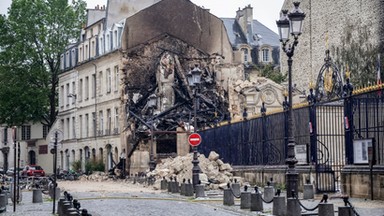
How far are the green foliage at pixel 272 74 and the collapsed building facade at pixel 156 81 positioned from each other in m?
6.62

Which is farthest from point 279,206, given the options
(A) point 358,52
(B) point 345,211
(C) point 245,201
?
(A) point 358,52

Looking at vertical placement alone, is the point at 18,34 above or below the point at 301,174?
above

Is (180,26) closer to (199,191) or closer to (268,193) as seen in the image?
(199,191)

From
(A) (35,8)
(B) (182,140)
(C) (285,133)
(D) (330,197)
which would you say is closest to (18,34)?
(A) (35,8)

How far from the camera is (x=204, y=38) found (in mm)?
63625

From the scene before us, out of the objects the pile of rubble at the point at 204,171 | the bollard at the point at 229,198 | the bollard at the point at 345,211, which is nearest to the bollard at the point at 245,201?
the bollard at the point at 229,198

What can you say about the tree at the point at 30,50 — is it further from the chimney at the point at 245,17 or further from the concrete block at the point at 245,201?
the concrete block at the point at 245,201

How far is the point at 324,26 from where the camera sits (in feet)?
222

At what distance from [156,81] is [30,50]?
19.1m

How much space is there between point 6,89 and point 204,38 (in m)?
20.7

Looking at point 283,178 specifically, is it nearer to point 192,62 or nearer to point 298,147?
point 298,147

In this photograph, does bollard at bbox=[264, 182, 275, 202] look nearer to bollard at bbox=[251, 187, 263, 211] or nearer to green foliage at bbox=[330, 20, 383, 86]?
bollard at bbox=[251, 187, 263, 211]

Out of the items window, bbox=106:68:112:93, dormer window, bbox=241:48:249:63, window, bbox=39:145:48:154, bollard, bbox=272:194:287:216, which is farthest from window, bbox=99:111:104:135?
bollard, bbox=272:194:287:216

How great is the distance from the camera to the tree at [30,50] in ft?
250
